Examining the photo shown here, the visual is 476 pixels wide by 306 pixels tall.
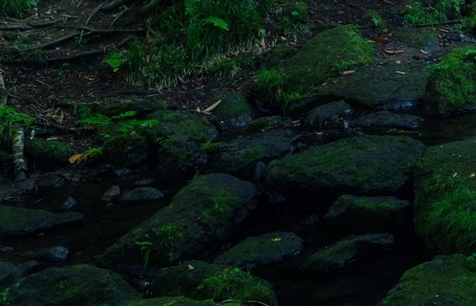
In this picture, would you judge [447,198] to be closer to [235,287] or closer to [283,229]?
[283,229]

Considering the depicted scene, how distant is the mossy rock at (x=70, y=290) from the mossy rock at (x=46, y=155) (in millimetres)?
4113

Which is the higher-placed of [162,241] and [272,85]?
[272,85]

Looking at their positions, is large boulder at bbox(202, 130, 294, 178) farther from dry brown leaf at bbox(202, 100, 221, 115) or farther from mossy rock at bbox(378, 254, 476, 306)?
mossy rock at bbox(378, 254, 476, 306)

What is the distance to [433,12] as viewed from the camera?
1378 cm

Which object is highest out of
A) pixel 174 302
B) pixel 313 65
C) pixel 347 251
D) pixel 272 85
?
pixel 174 302

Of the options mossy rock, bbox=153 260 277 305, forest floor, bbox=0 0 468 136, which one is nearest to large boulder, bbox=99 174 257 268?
mossy rock, bbox=153 260 277 305

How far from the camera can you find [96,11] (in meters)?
13.7

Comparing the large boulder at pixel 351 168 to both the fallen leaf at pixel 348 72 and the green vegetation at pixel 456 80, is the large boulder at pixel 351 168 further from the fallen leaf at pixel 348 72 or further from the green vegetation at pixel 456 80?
the fallen leaf at pixel 348 72

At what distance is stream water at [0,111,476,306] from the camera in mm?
6238

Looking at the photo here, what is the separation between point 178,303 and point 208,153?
4537mm

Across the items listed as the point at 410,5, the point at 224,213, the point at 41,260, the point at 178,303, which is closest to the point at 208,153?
the point at 224,213

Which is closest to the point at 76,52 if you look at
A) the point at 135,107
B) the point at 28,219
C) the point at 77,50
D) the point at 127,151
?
the point at 77,50

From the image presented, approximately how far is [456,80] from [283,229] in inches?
155

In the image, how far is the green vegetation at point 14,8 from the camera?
13578 mm
